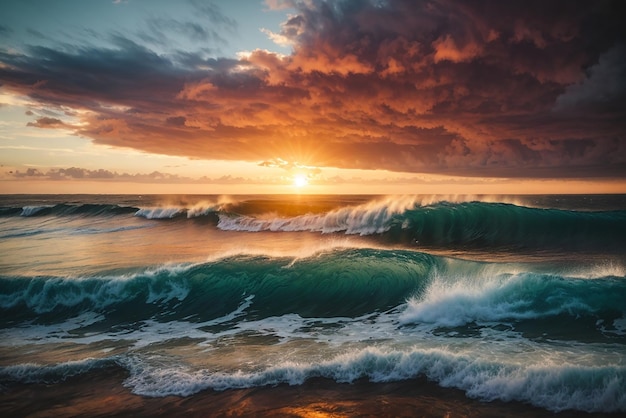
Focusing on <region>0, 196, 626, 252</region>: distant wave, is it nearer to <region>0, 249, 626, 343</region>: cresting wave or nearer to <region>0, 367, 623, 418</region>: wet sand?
<region>0, 249, 626, 343</region>: cresting wave

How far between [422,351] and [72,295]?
39.8 feet

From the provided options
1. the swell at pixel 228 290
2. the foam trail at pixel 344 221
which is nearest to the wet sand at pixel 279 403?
the swell at pixel 228 290

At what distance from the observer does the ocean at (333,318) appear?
6840 mm

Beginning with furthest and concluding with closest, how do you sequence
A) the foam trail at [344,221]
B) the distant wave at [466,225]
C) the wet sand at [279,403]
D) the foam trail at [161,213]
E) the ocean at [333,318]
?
the foam trail at [161,213], the foam trail at [344,221], the distant wave at [466,225], the ocean at [333,318], the wet sand at [279,403]

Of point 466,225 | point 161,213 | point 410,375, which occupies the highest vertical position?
point 466,225

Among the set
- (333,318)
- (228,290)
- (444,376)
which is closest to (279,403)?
(444,376)

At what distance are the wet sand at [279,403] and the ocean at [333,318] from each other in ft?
0.51

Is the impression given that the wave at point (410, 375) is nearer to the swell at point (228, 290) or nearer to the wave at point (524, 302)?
the wave at point (524, 302)

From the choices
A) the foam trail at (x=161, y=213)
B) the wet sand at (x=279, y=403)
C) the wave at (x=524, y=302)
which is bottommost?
the wet sand at (x=279, y=403)

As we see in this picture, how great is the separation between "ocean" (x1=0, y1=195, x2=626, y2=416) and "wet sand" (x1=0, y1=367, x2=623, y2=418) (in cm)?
16

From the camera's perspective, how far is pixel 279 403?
20.5 feet

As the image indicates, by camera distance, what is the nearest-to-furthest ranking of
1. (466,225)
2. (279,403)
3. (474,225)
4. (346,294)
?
(279,403) < (346,294) < (474,225) < (466,225)

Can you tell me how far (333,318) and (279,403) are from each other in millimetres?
4984

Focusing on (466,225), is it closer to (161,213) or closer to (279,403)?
(279,403)
